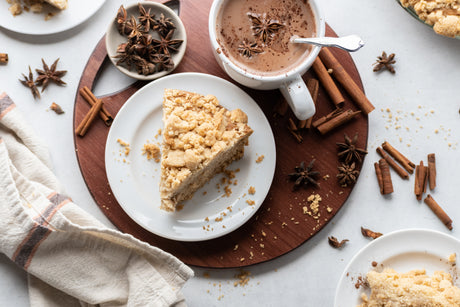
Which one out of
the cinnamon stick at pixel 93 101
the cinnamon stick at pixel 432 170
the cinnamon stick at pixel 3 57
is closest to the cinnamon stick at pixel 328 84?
the cinnamon stick at pixel 432 170

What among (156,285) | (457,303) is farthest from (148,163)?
(457,303)

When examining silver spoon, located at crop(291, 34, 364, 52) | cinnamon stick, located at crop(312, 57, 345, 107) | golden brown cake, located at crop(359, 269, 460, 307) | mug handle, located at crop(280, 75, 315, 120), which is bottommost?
golden brown cake, located at crop(359, 269, 460, 307)

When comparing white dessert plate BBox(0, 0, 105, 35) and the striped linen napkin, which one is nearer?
the striped linen napkin

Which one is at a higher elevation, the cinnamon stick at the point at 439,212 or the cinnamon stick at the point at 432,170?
the cinnamon stick at the point at 432,170

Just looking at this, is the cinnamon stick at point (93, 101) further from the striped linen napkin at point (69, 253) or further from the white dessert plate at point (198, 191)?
the striped linen napkin at point (69, 253)

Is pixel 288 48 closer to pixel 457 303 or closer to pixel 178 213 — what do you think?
pixel 178 213

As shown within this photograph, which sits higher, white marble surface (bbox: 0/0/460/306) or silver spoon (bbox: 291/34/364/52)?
A: silver spoon (bbox: 291/34/364/52)

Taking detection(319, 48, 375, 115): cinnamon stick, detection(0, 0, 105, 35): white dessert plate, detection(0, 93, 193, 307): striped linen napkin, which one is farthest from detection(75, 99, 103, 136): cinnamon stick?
detection(319, 48, 375, 115): cinnamon stick

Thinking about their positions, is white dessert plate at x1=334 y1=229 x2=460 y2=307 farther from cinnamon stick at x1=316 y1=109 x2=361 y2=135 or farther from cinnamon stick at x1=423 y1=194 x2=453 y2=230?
cinnamon stick at x1=316 y1=109 x2=361 y2=135
